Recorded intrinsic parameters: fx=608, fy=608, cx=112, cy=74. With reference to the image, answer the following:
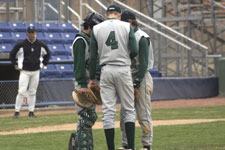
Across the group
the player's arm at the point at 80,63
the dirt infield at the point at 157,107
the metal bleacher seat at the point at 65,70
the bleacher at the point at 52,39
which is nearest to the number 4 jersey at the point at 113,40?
the player's arm at the point at 80,63

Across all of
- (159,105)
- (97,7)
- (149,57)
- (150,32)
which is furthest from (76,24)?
(149,57)

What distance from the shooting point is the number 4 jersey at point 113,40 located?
7.34 metres

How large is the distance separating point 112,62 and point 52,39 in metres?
14.2

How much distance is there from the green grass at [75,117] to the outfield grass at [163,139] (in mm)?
2039

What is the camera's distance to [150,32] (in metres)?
22.3

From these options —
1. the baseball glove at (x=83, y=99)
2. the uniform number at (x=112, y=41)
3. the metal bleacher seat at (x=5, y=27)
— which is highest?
the metal bleacher seat at (x=5, y=27)

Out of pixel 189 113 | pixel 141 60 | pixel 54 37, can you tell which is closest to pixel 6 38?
pixel 54 37

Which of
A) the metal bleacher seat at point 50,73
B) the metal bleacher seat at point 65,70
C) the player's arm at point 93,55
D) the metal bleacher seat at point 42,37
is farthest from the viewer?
the metal bleacher seat at point 42,37

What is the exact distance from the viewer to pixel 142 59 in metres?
7.76

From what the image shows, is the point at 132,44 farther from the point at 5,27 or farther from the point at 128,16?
the point at 5,27

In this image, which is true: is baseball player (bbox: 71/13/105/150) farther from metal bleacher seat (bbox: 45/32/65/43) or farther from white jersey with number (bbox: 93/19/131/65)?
metal bleacher seat (bbox: 45/32/65/43)

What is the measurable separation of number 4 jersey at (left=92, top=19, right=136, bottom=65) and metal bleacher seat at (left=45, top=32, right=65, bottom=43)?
13992 millimetres

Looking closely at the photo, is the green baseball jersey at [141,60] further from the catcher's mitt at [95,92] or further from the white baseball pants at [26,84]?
the white baseball pants at [26,84]

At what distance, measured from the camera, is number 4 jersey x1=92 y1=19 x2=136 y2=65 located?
734 cm
